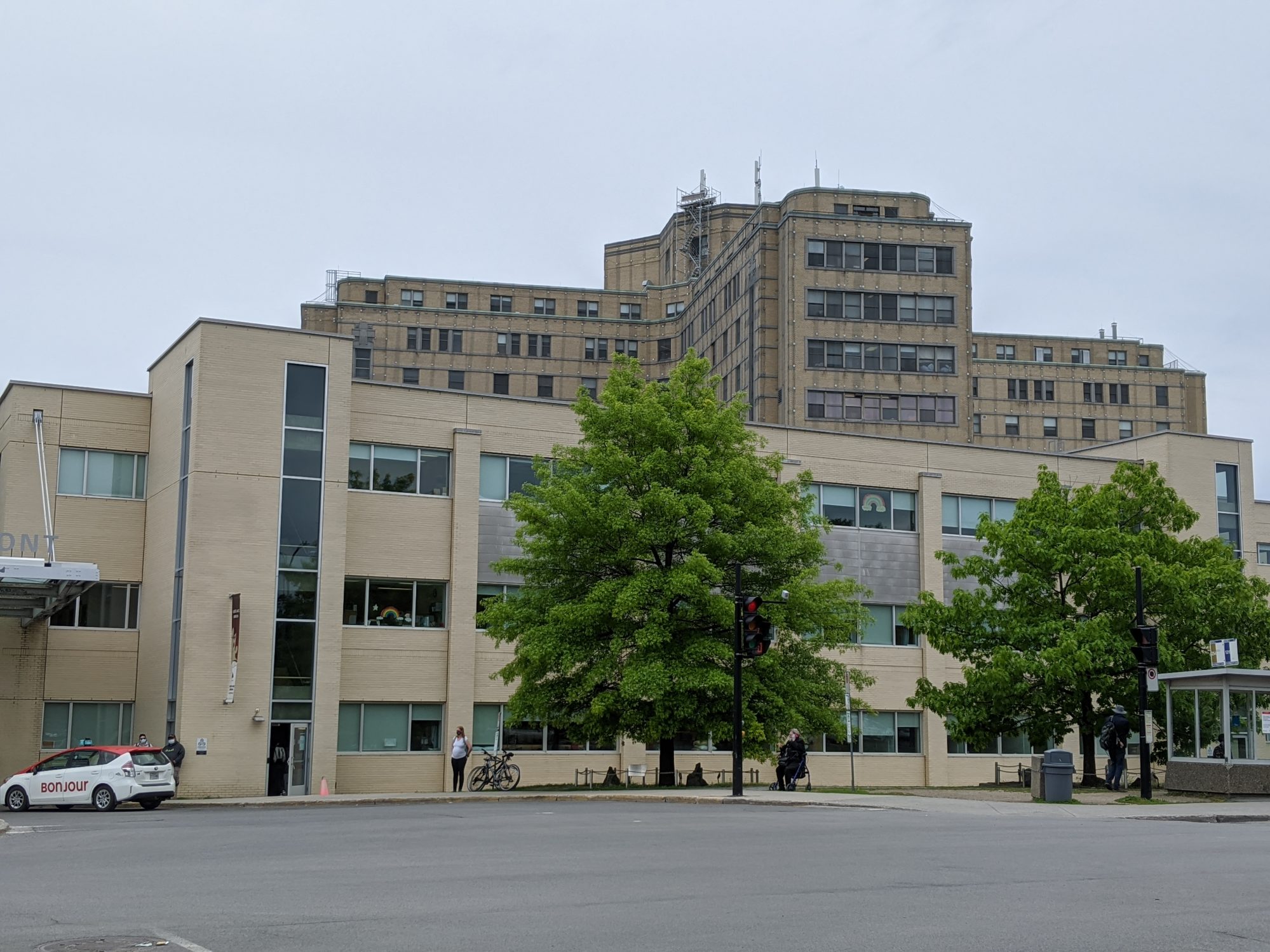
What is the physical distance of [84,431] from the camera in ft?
136

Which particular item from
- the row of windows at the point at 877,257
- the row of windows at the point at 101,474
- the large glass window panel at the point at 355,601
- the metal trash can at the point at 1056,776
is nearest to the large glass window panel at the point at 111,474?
the row of windows at the point at 101,474

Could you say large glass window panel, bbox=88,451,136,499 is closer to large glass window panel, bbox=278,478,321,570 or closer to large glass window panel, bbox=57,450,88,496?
large glass window panel, bbox=57,450,88,496

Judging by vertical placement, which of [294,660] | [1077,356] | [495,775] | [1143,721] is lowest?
[495,775]

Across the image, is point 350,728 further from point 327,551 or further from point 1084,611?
point 1084,611

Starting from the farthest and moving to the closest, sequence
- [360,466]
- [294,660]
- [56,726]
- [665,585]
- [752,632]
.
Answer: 1. [360,466]
2. [56,726]
3. [294,660]
4. [665,585]
5. [752,632]

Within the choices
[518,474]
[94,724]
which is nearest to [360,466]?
[518,474]

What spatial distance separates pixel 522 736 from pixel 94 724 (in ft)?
39.8

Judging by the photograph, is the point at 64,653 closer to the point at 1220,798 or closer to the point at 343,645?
the point at 343,645

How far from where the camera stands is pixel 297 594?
39.3 m

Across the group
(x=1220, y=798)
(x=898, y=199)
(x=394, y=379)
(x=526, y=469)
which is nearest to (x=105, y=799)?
(x=526, y=469)

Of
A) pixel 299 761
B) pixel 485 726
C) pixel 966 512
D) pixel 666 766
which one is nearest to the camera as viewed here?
pixel 666 766

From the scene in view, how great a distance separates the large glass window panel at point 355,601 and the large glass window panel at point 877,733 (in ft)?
57.0

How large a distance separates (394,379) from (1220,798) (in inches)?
3107

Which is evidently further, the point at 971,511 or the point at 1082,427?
the point at 1082,427
